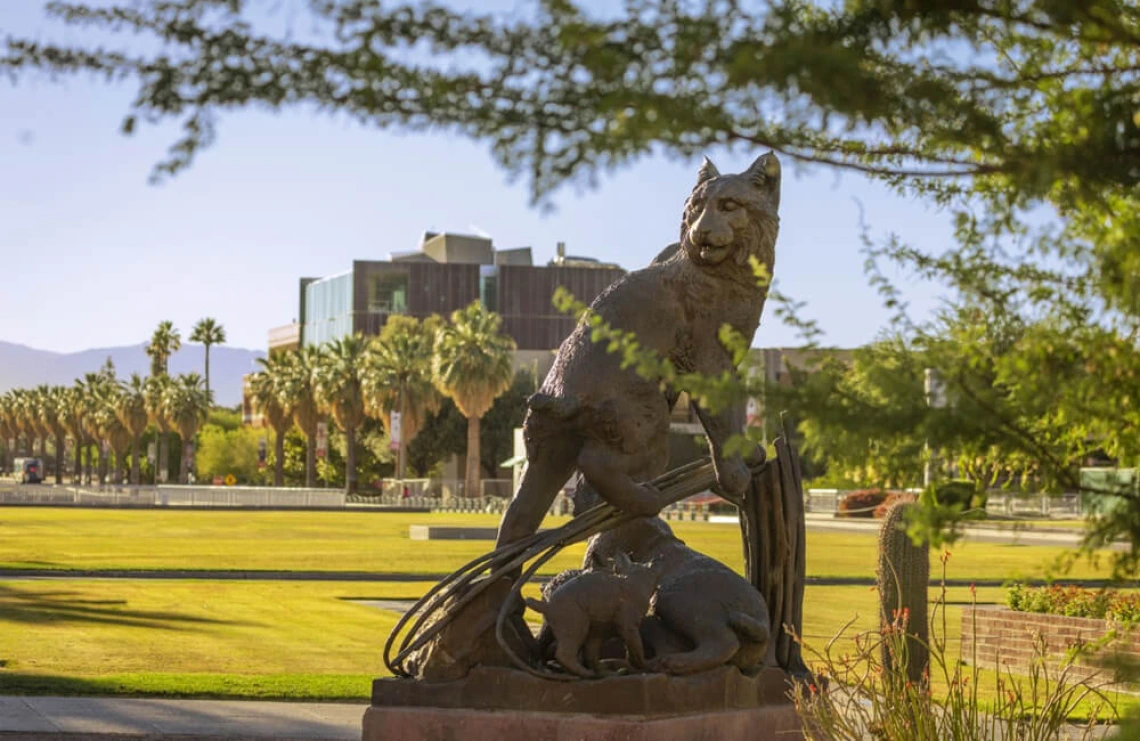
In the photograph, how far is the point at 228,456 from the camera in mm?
117500

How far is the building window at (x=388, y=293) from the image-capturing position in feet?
374

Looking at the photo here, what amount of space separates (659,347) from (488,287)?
107 meters

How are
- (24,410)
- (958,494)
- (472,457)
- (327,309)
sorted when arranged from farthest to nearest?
(24,410) < (327,309) < (472,457) < (958,494)

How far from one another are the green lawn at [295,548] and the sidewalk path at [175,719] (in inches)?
517

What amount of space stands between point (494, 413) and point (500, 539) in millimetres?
81579

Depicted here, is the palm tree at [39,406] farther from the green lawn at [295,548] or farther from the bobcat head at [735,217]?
the bobcat head at [735,217]

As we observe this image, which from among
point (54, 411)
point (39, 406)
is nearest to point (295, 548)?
point (54, 411)

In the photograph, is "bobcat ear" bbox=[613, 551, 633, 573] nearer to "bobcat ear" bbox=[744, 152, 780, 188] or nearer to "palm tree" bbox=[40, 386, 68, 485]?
"bobcat ear" bbox=[744, 152, 780, 188]

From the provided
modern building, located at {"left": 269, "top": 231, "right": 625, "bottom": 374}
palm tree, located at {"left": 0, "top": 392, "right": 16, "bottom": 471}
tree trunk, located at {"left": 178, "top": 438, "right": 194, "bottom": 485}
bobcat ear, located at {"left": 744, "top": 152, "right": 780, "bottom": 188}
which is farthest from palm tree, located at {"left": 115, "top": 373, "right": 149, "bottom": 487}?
bobcat ear, located at {"left": 744, "top": 152, "right": 780, "bottom": 188}

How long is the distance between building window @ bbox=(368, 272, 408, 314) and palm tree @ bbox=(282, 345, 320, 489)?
28.3 m

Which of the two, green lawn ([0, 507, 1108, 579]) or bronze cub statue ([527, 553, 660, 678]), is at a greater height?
bronze cub statue ([527, 553, 660, 678])

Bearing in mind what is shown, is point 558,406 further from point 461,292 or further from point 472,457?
point 461,292

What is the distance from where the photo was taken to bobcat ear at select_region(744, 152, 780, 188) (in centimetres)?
704

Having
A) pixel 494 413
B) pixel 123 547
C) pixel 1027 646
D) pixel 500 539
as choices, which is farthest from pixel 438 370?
pixel 500 539
